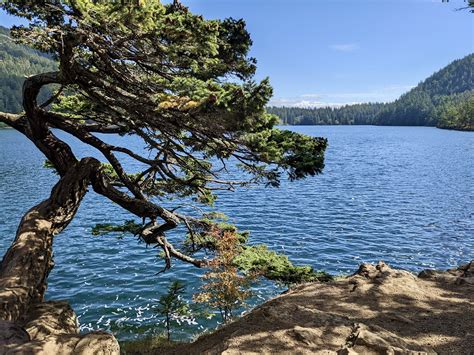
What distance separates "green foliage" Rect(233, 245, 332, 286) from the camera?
11.3m

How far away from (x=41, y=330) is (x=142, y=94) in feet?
16.5

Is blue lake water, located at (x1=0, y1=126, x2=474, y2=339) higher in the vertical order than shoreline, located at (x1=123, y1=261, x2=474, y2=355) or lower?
lower

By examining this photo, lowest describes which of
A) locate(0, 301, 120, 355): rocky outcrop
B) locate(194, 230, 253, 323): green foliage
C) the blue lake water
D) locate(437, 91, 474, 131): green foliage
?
the blue lake water

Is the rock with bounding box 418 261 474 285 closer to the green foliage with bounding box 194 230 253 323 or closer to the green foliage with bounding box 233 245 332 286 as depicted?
the green foliage with bounding box 233 245 332 286

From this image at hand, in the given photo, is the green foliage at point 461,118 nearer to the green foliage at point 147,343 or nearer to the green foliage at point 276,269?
the green foliage at point 276,269

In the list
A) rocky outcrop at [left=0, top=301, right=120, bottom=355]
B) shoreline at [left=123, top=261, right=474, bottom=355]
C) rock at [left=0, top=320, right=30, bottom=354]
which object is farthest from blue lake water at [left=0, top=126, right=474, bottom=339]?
rock at [left=0, top=320, right=30, bottom=354]

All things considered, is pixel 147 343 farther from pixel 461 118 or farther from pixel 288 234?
pixel 461 118

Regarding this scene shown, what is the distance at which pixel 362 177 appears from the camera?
159 ft

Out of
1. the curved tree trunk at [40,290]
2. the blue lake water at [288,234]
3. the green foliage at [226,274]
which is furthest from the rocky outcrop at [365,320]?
the blue lake water at [288,234]

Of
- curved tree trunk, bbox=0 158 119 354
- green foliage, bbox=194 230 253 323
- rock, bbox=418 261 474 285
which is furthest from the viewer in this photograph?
green foliage, bbox=194 230 253 323

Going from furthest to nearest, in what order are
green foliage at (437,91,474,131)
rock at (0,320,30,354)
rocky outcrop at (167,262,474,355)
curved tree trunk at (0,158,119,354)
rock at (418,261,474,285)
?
green foliage at (437,91,474,131) → rock at (418,261,474,285) → rocky outcrop at (167,262,474,355) → curved tree trunk at (0,158,119,354) → rock at (0,320,30,354)

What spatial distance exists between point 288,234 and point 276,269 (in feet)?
46.2

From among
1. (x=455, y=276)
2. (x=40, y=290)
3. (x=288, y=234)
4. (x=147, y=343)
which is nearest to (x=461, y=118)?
(x=288, y=234)

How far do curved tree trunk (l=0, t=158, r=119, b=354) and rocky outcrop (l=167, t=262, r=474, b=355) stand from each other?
234cm
